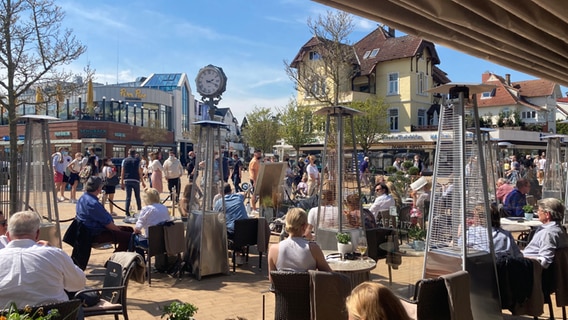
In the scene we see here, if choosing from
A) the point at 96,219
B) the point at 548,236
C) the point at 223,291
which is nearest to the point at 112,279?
the point at 223,291

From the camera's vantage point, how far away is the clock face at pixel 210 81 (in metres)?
10.5

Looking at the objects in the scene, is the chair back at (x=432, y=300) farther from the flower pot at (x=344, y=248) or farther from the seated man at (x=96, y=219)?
the seated man at (x=96, y=219)

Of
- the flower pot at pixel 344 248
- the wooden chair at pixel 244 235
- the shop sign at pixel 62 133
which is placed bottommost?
the wooden chair at pixel 244 235

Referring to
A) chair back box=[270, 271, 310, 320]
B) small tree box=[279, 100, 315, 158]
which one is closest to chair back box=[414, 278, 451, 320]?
chair back box=[270, 271, 310, 320]

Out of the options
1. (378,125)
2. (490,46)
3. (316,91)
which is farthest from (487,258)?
(378,125)

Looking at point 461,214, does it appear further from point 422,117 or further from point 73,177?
point 422,117

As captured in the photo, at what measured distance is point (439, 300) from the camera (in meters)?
3.65

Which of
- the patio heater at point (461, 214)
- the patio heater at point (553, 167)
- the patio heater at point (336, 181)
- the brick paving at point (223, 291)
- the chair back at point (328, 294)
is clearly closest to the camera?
the chair back at point (328, 294)

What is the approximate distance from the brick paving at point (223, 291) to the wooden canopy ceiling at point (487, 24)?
2.66 meters

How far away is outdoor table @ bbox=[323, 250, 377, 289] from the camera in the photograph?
4586 millimetres

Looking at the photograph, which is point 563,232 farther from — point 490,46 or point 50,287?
point 50,287

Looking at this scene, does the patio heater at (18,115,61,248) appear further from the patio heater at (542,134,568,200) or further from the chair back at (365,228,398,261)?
the patio heater at (542,134,568,200)

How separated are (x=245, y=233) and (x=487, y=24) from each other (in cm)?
481

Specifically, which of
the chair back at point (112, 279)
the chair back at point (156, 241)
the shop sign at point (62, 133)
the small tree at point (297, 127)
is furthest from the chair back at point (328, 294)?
the shop sign at point (62, 133)
